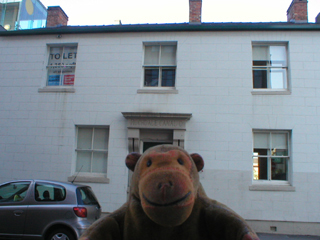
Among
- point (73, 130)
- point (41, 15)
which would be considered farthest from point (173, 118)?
point (41, 15)

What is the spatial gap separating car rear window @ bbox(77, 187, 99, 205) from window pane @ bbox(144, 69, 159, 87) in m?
4.42

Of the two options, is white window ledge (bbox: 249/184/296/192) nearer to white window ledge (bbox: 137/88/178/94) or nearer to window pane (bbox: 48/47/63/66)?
white window ledge (bbox: 137/88/178/94)

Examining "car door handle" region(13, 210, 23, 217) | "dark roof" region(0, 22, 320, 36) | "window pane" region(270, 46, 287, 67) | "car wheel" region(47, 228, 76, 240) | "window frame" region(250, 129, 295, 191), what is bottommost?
"car wheel" region(47, 228, 76, 240)

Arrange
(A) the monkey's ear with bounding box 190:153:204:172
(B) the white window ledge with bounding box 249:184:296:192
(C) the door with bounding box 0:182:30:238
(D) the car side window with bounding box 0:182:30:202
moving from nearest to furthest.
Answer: (A) the monkey's ear with bounding box 190:153:204:172
(C) the door with bounding box 0:182:30:238
(D) the car side window with bounding box 0:182:30:202
(B) the white window ledge with bounding box 249:184:296:192

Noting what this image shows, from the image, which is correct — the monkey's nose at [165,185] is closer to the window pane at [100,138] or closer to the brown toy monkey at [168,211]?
the brown toy monkey at [168,211]

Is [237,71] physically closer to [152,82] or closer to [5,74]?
[152,82]

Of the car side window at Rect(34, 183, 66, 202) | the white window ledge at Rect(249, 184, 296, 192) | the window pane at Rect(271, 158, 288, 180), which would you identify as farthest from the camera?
the window pane at Rect(271, 158, 288, 180)

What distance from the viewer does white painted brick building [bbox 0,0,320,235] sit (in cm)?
875

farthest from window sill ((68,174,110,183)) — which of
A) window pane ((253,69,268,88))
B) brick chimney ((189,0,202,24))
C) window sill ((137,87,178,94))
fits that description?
brick chimney ((189,0,202,24))

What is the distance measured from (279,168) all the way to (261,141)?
1.02 m

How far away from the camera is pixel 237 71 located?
9320 mm

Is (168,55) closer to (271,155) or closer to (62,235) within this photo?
(271,155)

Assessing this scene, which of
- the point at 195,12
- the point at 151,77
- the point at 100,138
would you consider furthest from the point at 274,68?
the point at 100,138

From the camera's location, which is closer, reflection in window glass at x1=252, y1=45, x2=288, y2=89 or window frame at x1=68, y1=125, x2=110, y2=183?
window frame at x1=68, y1=125, x2=110, y2=183
